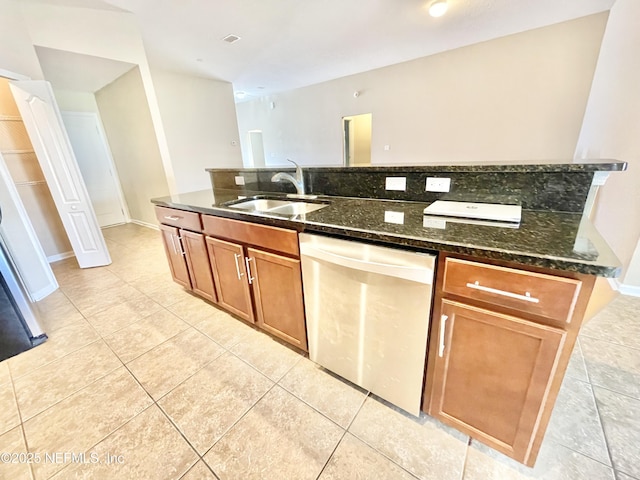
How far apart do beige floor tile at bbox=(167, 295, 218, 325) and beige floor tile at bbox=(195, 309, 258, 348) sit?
58 mm

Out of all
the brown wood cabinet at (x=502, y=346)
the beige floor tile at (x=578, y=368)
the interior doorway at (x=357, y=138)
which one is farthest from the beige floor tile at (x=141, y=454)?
the interior doorway at (x=357, y=138)

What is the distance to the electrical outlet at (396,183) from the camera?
1.45m

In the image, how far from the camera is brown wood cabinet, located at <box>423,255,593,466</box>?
75 centimetres

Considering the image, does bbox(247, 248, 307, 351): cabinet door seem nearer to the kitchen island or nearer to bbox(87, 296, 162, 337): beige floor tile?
the kitchen island

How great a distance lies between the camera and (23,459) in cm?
109

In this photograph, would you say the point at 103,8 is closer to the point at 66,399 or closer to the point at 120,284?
the point at 120,284

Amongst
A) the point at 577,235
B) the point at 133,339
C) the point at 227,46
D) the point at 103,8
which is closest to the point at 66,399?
the point at 133,339

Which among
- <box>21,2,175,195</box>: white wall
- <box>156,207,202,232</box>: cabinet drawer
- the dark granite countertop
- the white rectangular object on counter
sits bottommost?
<box>156,207,202,232</box>: cabinet drawer

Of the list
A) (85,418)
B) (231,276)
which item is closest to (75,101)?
(231,276)

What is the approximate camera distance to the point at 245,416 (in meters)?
1.23

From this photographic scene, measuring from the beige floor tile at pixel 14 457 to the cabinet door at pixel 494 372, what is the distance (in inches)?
68.9

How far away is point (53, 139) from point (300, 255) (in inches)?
125

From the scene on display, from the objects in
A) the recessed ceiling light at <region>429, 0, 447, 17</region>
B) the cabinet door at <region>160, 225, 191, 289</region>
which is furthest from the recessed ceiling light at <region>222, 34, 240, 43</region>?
the cabinet door at <region>160, 225, 191, 289</region>

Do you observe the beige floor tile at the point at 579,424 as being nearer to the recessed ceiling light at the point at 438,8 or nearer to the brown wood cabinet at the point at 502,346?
the brown wood cabinet at the point at 502,346
